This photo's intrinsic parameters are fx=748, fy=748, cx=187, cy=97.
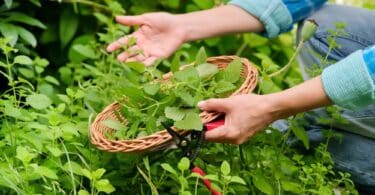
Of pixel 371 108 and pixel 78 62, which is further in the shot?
pixel 78 62

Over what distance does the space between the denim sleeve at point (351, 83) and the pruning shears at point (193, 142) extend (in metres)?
0.23

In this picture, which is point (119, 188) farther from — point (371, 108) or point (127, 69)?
point (371, 108)

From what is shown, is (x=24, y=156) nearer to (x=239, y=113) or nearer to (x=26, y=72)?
(x=239, y=113)

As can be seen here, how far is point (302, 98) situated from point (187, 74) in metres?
0.24

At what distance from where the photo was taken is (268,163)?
170 centimetres

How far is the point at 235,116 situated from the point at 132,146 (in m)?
0.21

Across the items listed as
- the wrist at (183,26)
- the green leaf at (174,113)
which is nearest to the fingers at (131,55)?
the wrist at (183,26)

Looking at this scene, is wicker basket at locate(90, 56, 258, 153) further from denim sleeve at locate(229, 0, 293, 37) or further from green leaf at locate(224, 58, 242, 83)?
denim sleeve at locate(229, 0, 293, 37)

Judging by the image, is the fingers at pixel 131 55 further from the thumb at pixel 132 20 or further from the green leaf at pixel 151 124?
the green leaf at pixel 151 124

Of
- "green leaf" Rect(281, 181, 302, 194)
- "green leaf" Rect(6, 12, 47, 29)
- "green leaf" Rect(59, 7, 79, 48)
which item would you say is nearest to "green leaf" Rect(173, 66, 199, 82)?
"green leaf" Rect(281, 181, 302, 194)

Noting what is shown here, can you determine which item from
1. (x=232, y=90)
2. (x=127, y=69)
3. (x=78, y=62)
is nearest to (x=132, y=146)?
(x=232, y=90)

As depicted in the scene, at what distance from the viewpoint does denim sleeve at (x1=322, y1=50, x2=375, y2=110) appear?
1.47 m

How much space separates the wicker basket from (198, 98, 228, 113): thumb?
1 cm

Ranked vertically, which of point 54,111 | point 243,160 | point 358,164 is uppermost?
point 54,111
